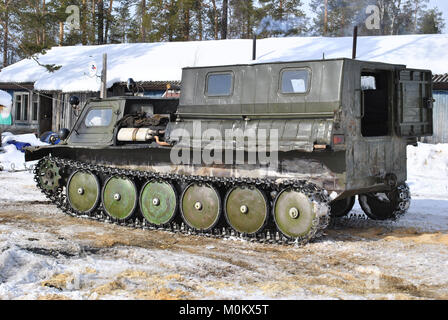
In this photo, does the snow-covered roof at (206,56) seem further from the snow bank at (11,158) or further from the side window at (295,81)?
the side window at (295,81)

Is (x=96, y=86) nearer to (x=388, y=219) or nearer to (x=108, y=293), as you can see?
(x=388, y=219)

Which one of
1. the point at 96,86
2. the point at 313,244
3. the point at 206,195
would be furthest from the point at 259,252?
the point at 96,86

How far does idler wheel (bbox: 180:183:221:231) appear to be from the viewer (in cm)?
894

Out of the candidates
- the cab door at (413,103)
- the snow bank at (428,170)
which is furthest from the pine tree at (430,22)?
the cab door at (413,103)

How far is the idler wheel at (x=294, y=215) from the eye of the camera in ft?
26.2

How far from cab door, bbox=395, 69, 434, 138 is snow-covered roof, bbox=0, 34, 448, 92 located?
1265 centimetres

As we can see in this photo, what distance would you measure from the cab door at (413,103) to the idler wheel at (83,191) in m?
5.41

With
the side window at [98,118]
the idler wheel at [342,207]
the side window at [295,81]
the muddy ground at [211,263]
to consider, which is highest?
the side window at [295,81]

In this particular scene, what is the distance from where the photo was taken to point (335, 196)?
26.4 ft

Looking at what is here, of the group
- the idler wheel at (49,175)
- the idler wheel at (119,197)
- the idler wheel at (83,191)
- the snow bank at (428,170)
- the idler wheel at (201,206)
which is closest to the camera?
the idler wheel at (201,206)

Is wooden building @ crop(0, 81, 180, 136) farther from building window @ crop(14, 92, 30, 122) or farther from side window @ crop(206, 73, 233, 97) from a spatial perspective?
side window @ crop(206, 73, 233, 97)

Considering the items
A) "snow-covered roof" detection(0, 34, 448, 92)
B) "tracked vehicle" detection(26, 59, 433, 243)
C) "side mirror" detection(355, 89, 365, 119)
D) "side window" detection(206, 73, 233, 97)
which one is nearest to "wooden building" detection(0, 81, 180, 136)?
"snow-covered roof" detection(0, 34, 448, 92)

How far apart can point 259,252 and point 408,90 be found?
385 cm

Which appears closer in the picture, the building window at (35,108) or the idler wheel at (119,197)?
the idler wheel at (119,197)
